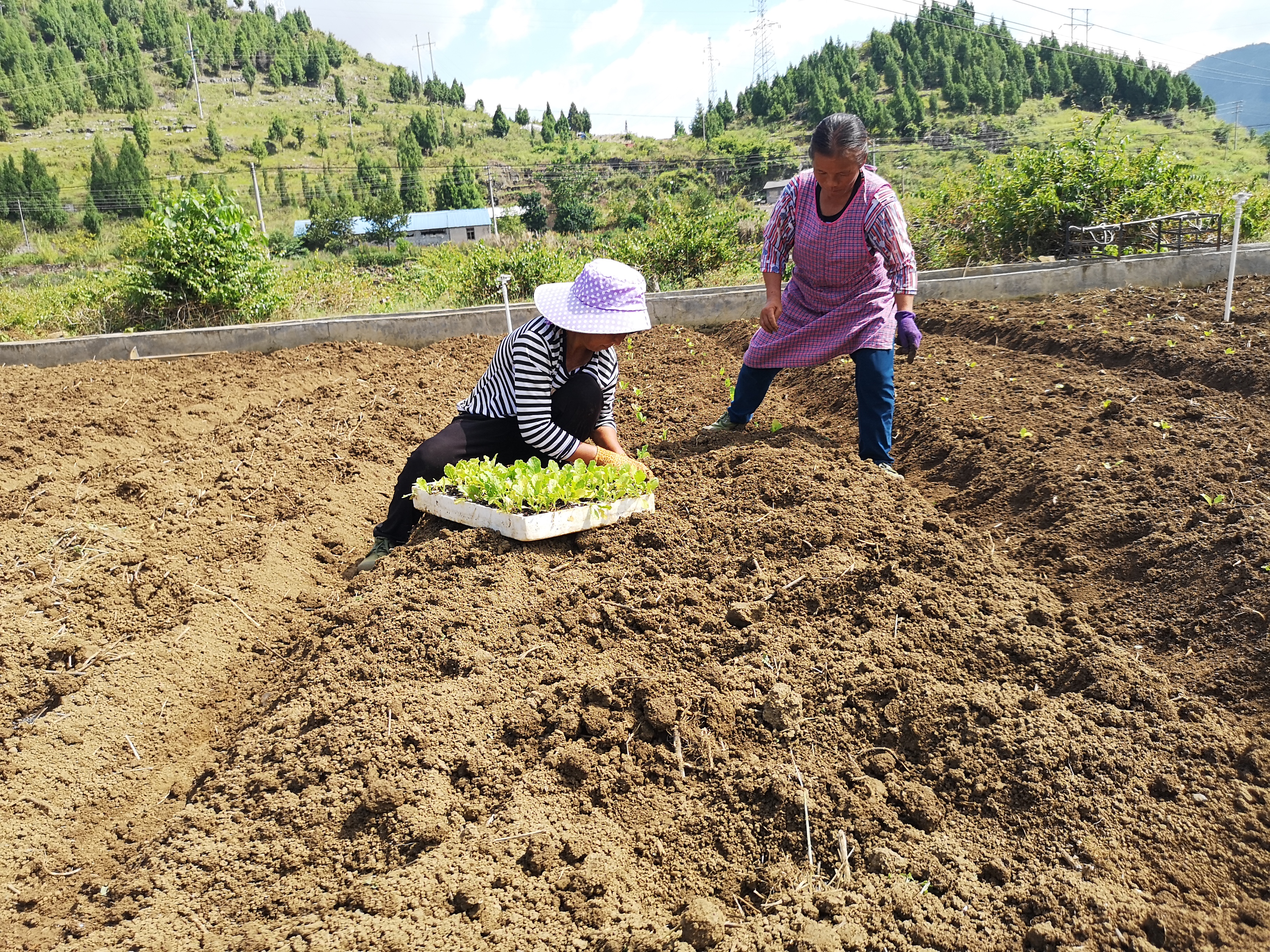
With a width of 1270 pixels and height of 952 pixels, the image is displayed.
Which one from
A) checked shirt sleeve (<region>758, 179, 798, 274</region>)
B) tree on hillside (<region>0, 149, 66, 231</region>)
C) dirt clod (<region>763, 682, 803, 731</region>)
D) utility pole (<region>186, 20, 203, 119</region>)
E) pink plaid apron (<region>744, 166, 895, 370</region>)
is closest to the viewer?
dirt clod (<region>763, 682, 803, 731</region>)

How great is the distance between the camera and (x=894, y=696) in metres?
2.60

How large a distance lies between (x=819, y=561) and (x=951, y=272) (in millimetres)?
7620

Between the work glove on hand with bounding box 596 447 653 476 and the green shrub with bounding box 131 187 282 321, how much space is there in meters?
7.37

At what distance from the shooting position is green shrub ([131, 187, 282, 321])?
937cm

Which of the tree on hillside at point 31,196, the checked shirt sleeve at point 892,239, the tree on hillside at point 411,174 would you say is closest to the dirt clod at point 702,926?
the checked shirt sleeve at point 892,239

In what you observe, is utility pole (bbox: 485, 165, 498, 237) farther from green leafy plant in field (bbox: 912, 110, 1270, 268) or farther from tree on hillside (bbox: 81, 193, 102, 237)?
tree on hillside (bbox: 81, 193, 102, 237)

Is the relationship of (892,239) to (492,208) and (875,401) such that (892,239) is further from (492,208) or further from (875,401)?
(492,208)

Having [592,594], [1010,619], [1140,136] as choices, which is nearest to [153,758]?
[592,594]

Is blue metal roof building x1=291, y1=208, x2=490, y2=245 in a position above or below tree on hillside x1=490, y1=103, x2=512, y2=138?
below

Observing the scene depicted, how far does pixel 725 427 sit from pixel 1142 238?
8.07m

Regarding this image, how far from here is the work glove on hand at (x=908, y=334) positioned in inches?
173

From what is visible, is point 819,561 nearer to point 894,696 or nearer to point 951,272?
point 894,696

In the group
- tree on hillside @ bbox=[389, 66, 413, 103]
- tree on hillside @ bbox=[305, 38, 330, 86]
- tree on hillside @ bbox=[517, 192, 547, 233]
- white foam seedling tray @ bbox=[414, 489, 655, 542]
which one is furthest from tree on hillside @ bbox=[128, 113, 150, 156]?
white foam seedling tray @ bbox=[414, 489, 655, 542]

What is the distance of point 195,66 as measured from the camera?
387 ft
